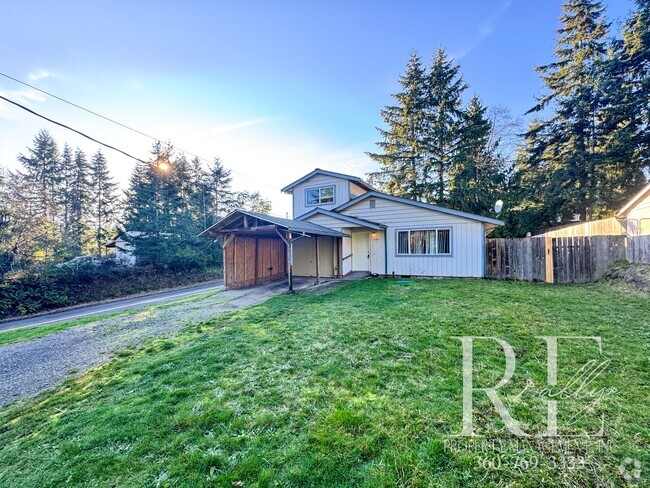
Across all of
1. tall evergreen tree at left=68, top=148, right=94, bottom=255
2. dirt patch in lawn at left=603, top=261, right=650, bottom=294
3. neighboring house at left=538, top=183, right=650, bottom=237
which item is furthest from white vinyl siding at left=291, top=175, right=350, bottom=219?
tall evergreen tree at left=68, top=148, right=94, bottom=255

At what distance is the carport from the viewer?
33.1 feet

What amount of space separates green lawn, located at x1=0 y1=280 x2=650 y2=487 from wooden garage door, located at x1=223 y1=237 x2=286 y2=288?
6.35 m

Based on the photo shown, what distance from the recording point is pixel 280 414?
2.67 metres

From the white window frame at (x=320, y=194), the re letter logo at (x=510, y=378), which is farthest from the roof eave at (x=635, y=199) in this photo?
the white window frame at (x=320, y=194)

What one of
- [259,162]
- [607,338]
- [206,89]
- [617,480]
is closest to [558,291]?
[607,338]

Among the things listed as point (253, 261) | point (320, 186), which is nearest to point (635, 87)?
point (320, 186)

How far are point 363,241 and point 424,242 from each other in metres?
2.80

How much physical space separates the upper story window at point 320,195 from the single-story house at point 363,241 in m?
1.42

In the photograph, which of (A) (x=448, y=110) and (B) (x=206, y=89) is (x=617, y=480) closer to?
(B) (x=206, y=89)

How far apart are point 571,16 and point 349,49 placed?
653 inches

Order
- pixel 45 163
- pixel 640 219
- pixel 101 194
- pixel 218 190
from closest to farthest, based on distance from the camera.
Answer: pixel 640 219 < pixel 45 163 < pixel 101 194 < pixel 218 190

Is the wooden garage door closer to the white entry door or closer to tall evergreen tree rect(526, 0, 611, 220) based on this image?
the white entry door

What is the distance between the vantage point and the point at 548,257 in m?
10.1

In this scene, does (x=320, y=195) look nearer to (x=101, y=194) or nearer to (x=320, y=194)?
(x=320, y=194)
